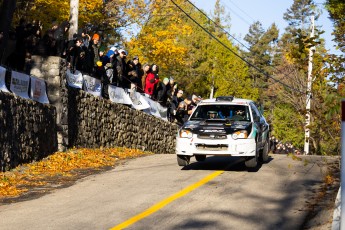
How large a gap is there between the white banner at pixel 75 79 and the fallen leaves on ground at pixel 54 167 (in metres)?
2.10

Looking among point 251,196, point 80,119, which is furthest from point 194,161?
point 251,196

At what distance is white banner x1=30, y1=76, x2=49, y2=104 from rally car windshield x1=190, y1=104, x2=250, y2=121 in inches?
176

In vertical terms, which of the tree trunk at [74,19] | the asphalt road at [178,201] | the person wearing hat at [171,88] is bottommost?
the asphalt road at [178,201]

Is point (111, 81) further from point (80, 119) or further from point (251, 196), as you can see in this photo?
point (251, 196)

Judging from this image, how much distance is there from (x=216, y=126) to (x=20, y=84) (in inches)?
205

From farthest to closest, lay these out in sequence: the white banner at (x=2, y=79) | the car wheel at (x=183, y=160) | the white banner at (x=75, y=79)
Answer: the white banner at (x=75, y=79), the car wheel at (x=183, y=160), the white banner at (x=2, y=79)

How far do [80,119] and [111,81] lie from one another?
3588 mm

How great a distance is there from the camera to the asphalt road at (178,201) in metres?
10.5

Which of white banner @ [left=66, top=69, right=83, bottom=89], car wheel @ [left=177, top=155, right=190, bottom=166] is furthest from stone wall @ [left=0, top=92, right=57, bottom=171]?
car wheel @ [left=177, top=155, right=190, bottom=166]

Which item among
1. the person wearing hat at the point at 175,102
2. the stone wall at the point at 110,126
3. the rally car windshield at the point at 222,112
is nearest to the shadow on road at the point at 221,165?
the rally car windshield at the point at 222,112

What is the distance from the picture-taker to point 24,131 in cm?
1773

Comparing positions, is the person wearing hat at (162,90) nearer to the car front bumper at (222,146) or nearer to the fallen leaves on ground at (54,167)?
the fallen leaves on ground at (54,167)

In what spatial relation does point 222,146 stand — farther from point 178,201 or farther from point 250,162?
point 178,201

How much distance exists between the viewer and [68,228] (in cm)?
995
